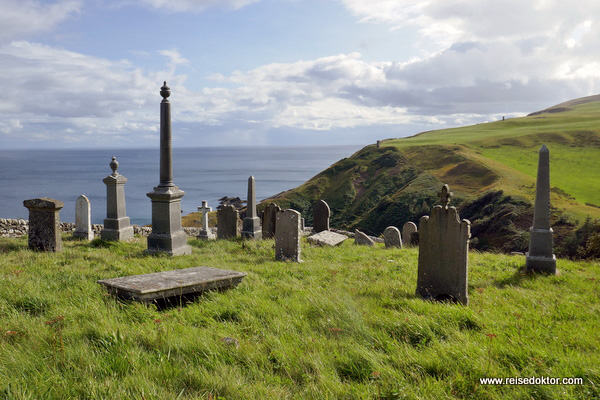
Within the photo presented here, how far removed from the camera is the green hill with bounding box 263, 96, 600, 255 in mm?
26281

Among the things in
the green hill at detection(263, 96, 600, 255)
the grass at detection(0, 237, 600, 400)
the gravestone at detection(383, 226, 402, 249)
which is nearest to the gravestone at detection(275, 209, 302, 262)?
the grass at detection(0, 237, 600, 400)

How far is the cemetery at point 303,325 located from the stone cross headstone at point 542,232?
3 centimetres

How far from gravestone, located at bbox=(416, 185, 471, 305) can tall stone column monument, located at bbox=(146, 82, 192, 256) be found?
6.50 m

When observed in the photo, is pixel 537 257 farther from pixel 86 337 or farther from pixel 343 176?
pixel 343 176

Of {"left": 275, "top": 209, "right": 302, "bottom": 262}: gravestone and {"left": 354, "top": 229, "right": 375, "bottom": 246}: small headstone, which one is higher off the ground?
{"left": 275, "top": 209, "right": 302, "bottom": 262}: gravestone

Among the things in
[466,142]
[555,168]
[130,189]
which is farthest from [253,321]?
[130,189]

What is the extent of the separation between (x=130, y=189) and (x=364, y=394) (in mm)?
102445

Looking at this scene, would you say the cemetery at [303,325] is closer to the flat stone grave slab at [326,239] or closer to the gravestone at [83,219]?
the gravestone at [83,219]

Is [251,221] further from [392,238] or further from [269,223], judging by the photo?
[392,238]

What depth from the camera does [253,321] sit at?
4.98m

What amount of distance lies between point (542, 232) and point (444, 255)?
3.90m

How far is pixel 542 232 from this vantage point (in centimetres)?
904

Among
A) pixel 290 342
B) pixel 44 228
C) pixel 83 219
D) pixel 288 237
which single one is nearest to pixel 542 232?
pixel 288 237

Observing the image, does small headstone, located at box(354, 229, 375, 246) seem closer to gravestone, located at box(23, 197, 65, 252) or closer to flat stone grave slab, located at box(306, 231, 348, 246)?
flat stone grave slab, located at box(306, 231, 348, 246)
